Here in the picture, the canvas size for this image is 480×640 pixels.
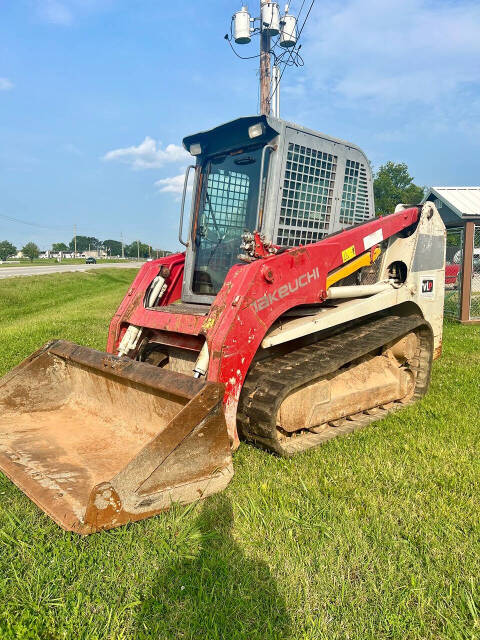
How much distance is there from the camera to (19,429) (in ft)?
11.9

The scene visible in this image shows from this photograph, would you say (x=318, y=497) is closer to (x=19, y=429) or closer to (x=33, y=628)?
(x=33, y=628)

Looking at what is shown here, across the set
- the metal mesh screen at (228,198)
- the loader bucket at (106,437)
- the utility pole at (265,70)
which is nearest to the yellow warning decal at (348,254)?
the metal mesh screen at (228,198)

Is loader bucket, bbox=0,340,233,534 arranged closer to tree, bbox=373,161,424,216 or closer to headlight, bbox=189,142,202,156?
headlight, bbox=189,142,202,156

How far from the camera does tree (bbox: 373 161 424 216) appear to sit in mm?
39000

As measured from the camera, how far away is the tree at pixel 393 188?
39.0 meters

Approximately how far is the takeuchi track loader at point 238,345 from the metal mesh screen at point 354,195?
0.06ft

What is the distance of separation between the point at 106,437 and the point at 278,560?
1.59 metres

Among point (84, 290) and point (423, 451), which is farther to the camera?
point (84, 290)

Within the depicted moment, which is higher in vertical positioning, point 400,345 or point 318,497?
point 400,345

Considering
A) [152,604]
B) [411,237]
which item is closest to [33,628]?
[152,604]

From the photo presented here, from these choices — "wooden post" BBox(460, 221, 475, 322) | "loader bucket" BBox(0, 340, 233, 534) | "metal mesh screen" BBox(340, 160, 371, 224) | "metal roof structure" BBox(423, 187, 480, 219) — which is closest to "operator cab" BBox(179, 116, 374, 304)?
"metal mesh screen" BBox(340, 160, 371, 224)

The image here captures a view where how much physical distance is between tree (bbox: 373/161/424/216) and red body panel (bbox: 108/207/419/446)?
36.6 meters

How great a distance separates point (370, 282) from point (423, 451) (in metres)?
2.01

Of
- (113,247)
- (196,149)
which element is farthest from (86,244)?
(196,149)
